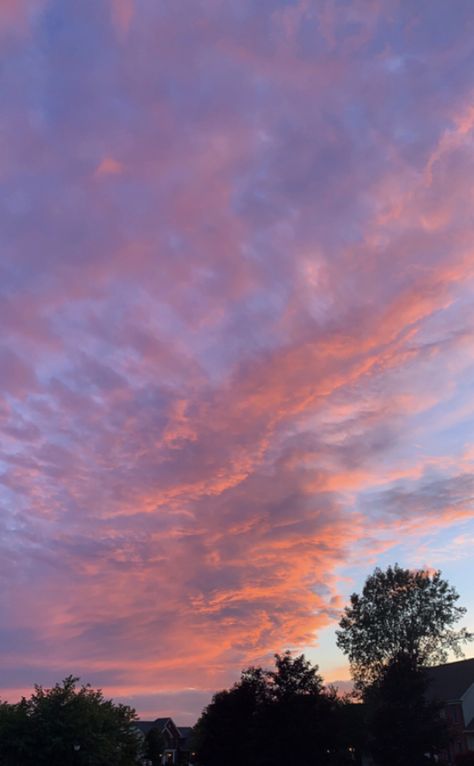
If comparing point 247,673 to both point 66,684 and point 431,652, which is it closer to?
point 66,684

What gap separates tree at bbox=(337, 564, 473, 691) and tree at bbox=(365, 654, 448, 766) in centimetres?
2263

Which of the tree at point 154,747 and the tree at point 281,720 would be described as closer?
the tree at point 281,720

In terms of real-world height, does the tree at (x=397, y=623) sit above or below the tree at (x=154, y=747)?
above

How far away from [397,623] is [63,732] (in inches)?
1614

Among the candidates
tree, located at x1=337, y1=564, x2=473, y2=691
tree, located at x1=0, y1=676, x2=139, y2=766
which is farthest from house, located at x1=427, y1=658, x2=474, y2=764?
tree, located at x1=0, y1=676, x2=139, y2=766

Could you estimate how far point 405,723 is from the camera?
50625 mm

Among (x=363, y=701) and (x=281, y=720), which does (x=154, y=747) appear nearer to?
(x=363, y=701)

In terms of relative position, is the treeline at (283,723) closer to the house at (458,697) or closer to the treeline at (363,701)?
the treeline at (363,701)

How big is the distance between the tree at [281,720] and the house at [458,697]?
21.5 m

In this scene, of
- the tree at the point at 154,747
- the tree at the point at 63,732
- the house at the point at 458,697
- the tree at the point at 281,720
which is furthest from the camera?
the tree at the point at 154,747

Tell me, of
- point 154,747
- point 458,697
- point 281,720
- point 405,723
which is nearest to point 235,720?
point 281,720

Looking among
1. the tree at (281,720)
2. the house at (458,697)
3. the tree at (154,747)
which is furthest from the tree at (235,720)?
the tree at (154,747)

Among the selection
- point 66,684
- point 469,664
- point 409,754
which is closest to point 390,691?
point 409,754

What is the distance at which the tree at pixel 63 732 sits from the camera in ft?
155
